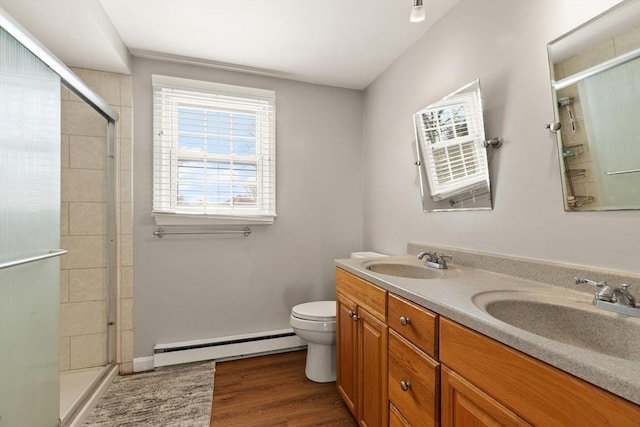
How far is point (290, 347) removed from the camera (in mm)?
2416

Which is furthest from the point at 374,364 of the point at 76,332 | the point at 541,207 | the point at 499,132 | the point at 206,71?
the point at 206,71

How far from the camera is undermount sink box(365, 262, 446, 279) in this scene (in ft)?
4.99

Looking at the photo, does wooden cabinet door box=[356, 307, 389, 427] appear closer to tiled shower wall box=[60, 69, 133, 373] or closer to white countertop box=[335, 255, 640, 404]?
white countertop box=[335, 255, 640, 404]

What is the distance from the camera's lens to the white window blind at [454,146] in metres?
1.46

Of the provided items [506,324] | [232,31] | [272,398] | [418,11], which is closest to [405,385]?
[506,324]

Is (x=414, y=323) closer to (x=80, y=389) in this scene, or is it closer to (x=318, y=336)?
(x=318, y=336)

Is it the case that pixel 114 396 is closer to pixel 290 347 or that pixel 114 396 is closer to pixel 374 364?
pixel 290 347

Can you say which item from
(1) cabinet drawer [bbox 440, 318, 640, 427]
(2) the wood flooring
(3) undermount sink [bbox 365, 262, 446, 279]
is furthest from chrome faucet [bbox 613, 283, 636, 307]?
(2) the wood flooring

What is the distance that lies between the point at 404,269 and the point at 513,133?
0.87m

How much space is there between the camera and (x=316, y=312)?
77.6 inches

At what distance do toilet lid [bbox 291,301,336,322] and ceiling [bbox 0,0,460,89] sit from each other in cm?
184

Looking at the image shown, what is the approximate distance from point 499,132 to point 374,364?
1250mm

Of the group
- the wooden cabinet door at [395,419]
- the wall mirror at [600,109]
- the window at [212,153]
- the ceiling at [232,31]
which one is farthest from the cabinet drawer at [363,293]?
the ceiling at [232,31]

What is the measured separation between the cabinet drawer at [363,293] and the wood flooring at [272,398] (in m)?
0.69
